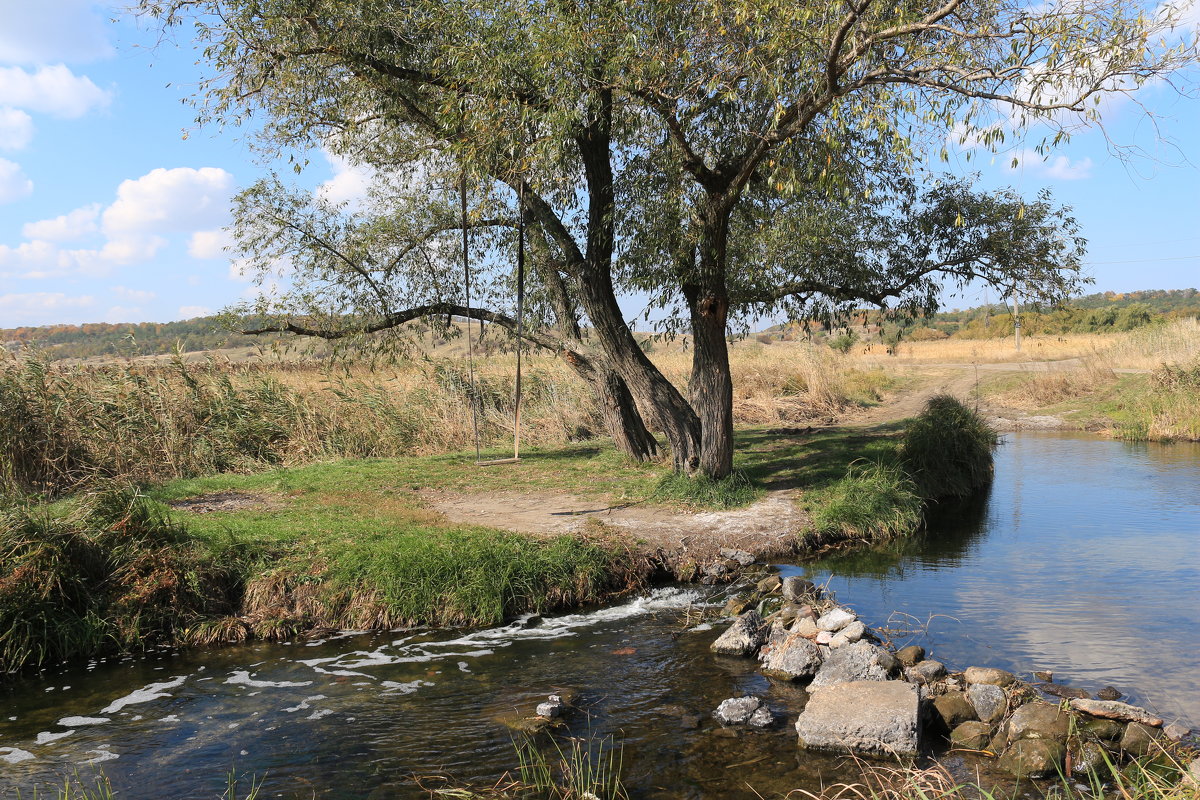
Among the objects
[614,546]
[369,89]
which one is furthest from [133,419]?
[614,546]

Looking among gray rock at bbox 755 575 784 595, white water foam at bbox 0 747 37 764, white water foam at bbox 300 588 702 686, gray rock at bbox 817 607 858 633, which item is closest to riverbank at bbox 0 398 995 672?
white water foam at bbox 300 588 702 686

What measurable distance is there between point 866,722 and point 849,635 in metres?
1.56

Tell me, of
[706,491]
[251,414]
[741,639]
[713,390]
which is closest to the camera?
[741,639]

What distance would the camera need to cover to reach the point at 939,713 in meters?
5.82

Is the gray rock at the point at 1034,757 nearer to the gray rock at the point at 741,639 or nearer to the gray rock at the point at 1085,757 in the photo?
the gray rock at the point at 1085,757

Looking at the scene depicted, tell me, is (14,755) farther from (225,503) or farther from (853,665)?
(853,665)

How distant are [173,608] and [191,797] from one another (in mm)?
3217

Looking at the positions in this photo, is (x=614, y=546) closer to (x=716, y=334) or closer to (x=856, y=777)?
(x=716, y=334)

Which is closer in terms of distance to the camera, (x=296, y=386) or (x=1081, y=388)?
(x=296, y=386)

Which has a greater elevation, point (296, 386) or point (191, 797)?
point (296, 386)

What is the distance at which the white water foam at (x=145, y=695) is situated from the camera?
6430 millimetres

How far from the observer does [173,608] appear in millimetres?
7855

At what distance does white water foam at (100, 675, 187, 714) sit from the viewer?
6.43 metres

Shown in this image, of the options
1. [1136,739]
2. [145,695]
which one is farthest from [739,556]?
[145,695]
